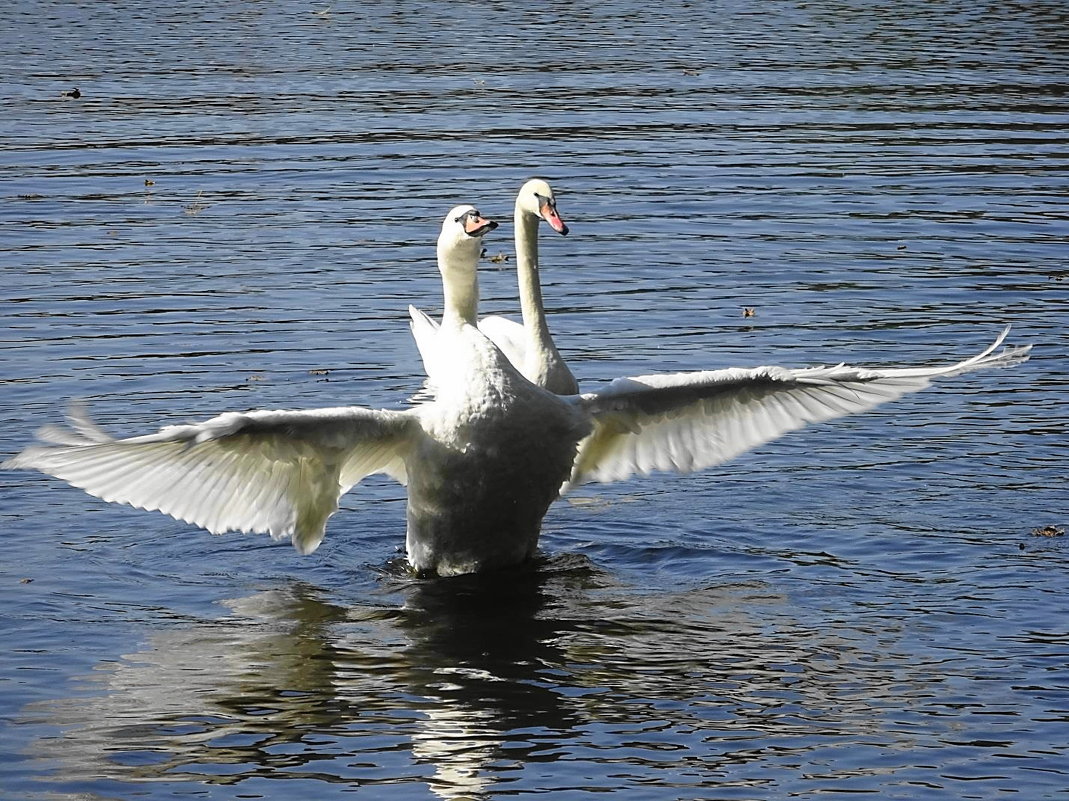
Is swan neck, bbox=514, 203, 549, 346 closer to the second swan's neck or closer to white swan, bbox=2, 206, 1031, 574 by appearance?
the second swan's neck

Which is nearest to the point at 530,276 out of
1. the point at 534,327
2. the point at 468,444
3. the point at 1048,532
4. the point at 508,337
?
the point at 534,327

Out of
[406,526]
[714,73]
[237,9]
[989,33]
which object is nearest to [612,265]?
[406,526]

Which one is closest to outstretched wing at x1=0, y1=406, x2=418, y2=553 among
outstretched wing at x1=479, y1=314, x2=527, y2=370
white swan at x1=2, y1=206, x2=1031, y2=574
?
white swan at x1=2, y1=206, x2=1031, y2=574

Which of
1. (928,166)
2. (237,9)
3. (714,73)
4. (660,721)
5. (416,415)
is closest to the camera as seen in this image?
(660,721)

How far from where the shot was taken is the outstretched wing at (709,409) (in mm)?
9461

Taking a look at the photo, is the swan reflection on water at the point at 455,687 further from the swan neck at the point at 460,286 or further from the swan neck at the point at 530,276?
the swan neck at the point at 530,276

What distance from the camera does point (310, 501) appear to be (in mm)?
9711

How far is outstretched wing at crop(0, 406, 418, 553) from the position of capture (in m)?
8.38

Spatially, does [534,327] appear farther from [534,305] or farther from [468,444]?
[468,444]

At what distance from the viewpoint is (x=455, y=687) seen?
27.5 ft

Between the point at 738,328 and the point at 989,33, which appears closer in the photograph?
the point at 738,328

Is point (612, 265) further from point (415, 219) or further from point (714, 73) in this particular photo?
point (714, 73)

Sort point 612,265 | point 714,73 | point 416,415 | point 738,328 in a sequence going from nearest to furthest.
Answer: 1. point 416,415
2. point 738,328
3. point 612,265
4. point 714,73

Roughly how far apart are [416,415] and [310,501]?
30.7 inches
